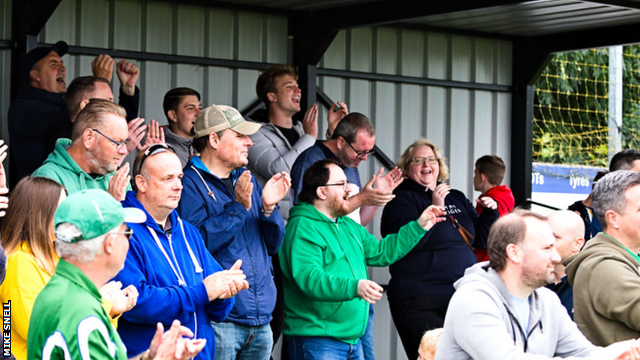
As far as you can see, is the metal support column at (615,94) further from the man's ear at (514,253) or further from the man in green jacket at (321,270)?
the man's ear at (514,253)

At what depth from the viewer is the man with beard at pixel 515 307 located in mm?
3457

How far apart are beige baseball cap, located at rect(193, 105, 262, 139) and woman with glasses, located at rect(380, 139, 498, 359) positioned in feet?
5.54

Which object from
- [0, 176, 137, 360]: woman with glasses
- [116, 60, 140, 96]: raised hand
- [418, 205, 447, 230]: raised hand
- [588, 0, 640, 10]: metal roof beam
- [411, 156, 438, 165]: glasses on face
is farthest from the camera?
[411, 156, 438, 165]: glasses on face

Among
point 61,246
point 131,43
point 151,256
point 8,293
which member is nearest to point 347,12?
point 131,43

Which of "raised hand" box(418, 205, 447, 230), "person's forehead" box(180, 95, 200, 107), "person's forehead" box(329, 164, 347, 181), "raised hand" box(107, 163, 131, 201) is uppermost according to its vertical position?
"person's forehead" box(180, 95, 200, 107)

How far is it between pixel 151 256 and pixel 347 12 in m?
3.70

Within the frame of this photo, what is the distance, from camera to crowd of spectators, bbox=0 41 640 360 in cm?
302

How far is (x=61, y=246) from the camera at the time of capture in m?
2.77

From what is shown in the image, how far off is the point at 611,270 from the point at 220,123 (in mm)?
2304

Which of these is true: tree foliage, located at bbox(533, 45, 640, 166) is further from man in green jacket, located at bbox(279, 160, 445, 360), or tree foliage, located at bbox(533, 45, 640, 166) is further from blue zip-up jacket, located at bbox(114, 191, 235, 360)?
blue zip-up jacket, located at bbox(114, 191, 235, 360)

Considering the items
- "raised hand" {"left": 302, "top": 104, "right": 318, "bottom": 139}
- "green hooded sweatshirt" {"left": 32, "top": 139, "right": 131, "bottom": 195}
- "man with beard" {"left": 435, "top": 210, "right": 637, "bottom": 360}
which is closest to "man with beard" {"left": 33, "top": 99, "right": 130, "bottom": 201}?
"green hooded sweatshirt" {"left": 32, "top": 139, "right": 131, "bottom": 195}

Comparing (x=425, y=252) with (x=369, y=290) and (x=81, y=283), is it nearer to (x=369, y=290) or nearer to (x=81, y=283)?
(x=369, y=290)

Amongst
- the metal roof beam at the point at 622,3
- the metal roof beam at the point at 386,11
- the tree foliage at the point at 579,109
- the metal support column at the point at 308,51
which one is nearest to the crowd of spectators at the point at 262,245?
the metal support column at the point at 308,51

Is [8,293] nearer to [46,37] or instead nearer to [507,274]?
[507,274]
